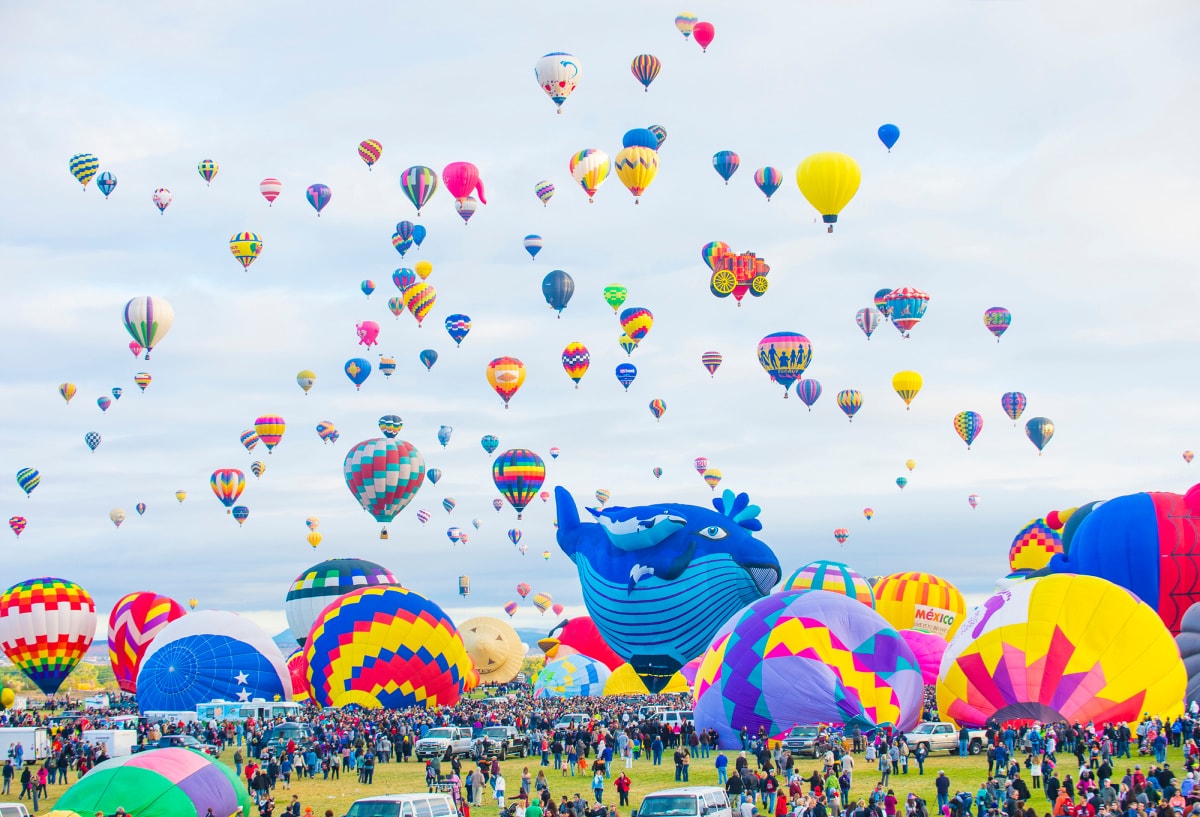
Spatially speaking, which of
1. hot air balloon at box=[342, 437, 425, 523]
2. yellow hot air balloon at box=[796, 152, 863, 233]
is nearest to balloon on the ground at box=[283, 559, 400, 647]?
hot air balloon at box=[342, 437, 425, 523]

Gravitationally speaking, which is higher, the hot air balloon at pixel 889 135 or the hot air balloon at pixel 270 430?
the hot air balloon at pixel 889 135

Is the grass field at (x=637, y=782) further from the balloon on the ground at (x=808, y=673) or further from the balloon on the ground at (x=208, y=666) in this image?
the balloon on the ground at (x=208, y=666)

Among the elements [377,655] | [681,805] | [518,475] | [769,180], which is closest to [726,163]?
→ [769,180]

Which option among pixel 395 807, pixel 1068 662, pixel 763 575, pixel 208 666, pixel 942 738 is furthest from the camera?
pixel 763 575

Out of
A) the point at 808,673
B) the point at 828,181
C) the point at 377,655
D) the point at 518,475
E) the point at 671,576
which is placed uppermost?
the point at 828,181

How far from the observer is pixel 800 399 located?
5791 centimetres

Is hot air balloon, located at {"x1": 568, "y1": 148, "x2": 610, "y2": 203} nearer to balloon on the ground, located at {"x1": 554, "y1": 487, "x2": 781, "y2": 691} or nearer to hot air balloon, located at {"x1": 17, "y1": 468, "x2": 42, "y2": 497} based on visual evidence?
balloon on the ground, located at {"x1": 554, "y1": 487, "x2": 781, "y2": 691}

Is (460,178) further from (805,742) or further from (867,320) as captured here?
(805,742)

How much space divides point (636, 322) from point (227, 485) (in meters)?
20.3

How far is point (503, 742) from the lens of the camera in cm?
2980

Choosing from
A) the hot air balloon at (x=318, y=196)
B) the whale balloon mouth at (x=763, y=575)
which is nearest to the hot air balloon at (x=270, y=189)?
the hot air balloon at (x=318, y=196)

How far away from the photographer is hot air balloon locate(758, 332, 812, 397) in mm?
50844

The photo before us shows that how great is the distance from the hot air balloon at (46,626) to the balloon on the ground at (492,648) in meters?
20.8

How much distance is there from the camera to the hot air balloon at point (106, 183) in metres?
61.0
